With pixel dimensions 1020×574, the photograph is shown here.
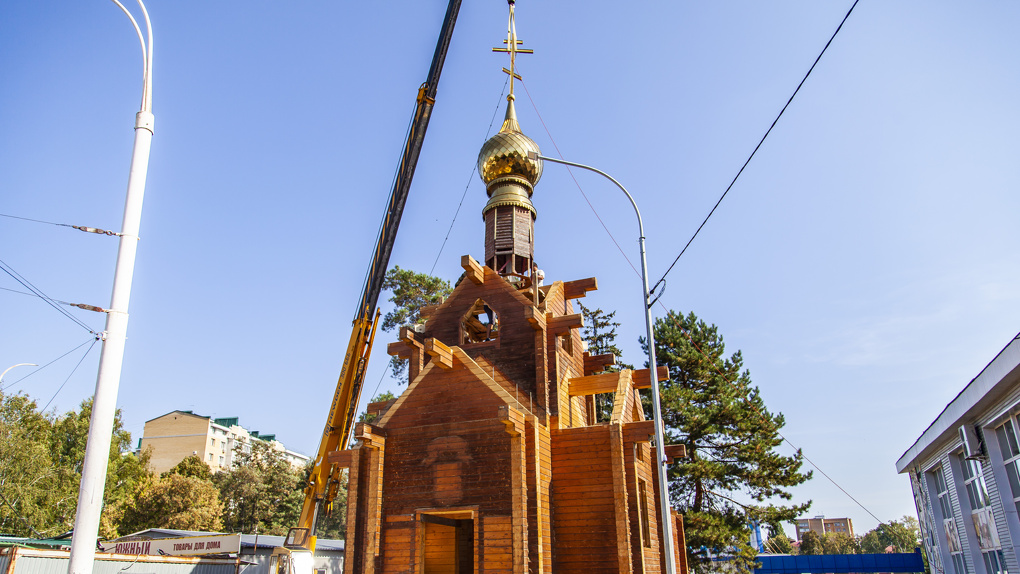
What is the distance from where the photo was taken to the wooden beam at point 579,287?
1991cm

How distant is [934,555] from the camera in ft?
84.9

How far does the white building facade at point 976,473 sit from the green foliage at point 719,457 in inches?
209

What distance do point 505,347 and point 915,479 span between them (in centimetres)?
1932

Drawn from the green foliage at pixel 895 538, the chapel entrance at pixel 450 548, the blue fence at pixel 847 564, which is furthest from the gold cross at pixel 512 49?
the green foliage at pixel 895 538

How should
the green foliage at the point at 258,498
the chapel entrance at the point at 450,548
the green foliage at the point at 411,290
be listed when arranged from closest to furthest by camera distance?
the chapel entrance at the point at 450,548, the green foliage at the point at 411,290, the green foliage at the point at 258,498

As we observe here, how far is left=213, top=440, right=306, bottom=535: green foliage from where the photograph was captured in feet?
162

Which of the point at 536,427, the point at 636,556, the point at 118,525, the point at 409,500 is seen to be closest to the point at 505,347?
the point at 536,427

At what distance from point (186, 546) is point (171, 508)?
892 inches

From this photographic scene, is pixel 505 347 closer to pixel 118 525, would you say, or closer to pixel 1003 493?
pixel 1003 493

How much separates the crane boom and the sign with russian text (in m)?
2.09

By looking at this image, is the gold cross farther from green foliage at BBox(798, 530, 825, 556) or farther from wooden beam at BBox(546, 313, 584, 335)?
green foliage at BBox(798, 530, 825, 556)

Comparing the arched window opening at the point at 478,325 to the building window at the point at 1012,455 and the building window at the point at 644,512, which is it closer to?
the building window at the point at 644,512

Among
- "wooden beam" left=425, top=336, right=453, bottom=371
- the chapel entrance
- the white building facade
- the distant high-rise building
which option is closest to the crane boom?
the chapel entrance

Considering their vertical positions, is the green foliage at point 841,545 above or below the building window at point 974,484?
below
